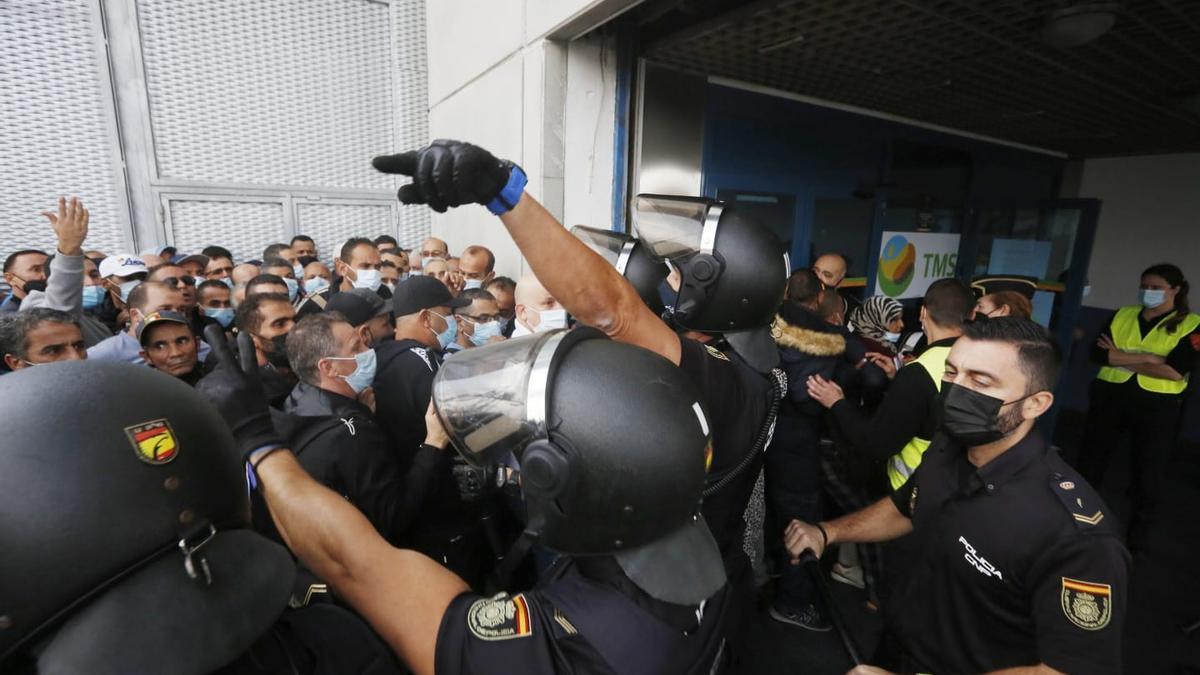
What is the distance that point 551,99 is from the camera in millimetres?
3361

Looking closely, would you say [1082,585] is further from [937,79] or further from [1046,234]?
[1046,234]

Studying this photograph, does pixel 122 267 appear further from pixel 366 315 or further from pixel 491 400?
pixel 491 400

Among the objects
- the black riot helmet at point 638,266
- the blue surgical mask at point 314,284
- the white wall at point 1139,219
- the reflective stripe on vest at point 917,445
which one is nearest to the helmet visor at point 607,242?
the black riot helmet at point 638,266

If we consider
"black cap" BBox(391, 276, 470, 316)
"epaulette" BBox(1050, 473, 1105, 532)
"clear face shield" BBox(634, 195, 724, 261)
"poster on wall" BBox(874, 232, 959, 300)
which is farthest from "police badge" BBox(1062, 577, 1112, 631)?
"poster on wall" BBox(874, 232, 959, 300)

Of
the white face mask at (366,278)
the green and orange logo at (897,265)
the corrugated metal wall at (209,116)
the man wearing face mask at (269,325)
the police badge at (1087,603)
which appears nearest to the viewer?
the police badge at (1087,603)

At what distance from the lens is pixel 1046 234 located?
574 cm

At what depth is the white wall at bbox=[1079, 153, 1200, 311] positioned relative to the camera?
249 inches

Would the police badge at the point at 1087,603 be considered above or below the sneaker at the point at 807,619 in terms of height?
above

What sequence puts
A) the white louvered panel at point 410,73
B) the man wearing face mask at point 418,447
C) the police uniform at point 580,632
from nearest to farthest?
the police uniform at point 580,632
the man wearing face mask at point 418,447
the white louvered panel at point 410,73

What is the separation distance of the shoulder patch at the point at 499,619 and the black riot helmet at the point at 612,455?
0.45 ft

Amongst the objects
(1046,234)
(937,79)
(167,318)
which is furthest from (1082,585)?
Result: (1046,234)

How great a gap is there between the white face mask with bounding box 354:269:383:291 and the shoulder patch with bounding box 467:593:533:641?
3.99 meters

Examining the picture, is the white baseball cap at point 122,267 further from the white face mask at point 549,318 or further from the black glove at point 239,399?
the black glove at point 239,399

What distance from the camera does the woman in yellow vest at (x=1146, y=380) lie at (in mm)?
3660
